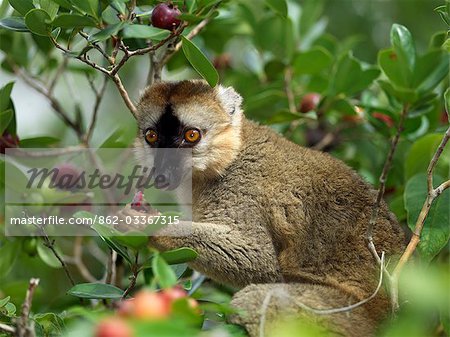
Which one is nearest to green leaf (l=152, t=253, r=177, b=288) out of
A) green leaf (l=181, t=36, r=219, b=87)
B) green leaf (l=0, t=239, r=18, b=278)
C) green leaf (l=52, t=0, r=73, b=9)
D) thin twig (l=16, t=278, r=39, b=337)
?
thin twig (l=16, t=278, r=39, b=337)

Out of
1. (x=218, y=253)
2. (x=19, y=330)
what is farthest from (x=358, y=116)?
(x=19, y=330)

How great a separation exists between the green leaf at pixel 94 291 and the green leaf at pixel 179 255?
52cm

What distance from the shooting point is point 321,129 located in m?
8.48

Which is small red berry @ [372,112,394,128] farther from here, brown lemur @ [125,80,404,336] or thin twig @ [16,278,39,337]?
thin twig @ [16,278,39,337]

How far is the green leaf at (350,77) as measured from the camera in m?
7.01

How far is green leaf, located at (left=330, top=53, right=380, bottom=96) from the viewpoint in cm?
701

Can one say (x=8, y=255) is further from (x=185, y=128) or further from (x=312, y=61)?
(x=312, y=61)

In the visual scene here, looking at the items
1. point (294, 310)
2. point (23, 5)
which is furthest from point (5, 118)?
point (294, 310)

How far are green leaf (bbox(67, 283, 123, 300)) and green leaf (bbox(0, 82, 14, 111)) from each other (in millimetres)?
2136

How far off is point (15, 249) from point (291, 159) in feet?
8.52

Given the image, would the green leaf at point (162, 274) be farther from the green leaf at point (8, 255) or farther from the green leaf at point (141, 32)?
the green leaf at point (8, 255)

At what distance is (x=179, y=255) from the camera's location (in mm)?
4547

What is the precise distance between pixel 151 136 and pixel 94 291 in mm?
1842

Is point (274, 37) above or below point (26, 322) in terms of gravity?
above
